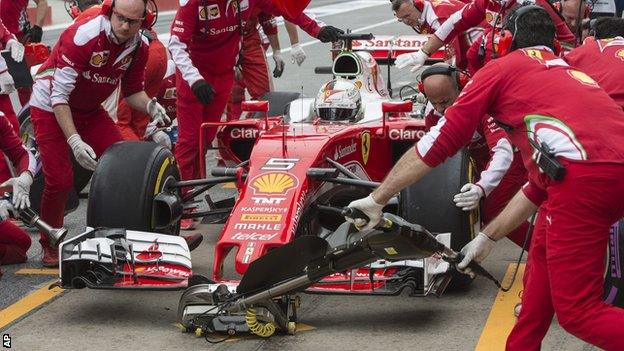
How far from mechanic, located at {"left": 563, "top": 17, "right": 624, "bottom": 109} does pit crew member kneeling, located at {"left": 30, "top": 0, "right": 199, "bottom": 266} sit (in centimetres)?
263

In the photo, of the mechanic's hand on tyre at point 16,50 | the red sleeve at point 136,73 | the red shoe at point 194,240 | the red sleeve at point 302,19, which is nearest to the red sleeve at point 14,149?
the red sleeve at point 136,73

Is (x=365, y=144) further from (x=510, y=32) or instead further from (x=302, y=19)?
(x=510, y=32)

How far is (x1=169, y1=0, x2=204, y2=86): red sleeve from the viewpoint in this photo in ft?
31.4

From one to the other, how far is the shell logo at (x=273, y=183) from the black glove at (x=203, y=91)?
205 centimetres

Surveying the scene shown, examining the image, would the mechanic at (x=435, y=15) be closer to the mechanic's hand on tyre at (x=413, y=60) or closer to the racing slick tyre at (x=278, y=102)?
the mechanic's hand on tyre at (x=413, y=60)

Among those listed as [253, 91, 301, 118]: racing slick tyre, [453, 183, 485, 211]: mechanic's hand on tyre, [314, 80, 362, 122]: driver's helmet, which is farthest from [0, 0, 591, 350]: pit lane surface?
[253, 91, 301, 118]: racing slick tyre

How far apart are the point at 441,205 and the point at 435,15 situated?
342 cm

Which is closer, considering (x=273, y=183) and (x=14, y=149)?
(x=273, y=183)

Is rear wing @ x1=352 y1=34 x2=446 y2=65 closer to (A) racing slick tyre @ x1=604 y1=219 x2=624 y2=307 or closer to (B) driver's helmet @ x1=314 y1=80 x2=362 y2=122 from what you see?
(B) driver's helmet @ x1=314 y1=80 x2=362 y2=122

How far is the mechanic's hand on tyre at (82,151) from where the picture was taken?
27.1ft

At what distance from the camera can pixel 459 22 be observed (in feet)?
33.0

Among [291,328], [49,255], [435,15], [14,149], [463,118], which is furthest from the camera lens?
[435,15]

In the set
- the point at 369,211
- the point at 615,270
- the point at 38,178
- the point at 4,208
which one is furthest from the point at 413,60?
the point at 369,211

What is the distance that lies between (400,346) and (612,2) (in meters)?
6.53
